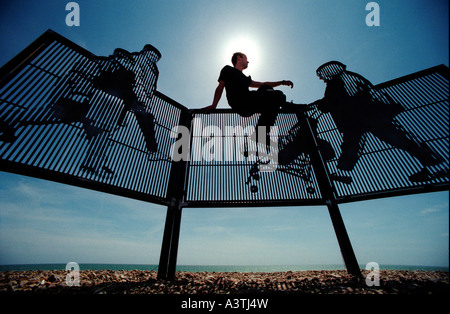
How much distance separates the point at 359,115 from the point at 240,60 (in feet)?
12.6

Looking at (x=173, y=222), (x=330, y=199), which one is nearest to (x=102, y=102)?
(x=173, y=222)

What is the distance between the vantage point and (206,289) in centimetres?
342

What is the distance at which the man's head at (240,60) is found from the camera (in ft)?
17.5

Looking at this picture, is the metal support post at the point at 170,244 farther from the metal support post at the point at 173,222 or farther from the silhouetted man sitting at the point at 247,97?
the silhouetted man sitting at the point at 247,97

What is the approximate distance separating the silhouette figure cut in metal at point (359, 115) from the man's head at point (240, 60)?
2684 millimetres

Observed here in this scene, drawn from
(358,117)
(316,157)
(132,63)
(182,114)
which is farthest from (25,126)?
(358,117)

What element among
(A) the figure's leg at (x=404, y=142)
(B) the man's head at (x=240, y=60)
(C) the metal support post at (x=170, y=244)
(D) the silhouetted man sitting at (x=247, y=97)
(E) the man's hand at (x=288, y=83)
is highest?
(B) the man's head at (x=240, y=60)

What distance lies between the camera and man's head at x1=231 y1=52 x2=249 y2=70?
17.5 ft

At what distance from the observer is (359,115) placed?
5.25 metres

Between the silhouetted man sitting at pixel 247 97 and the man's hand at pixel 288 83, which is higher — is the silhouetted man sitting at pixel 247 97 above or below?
below

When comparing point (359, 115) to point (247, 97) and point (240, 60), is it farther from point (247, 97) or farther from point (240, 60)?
point (240, 60)

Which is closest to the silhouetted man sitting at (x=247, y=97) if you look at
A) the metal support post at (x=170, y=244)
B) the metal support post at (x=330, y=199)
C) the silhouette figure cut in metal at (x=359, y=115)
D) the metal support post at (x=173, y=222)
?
the metal support post at (x=330, y=199)
